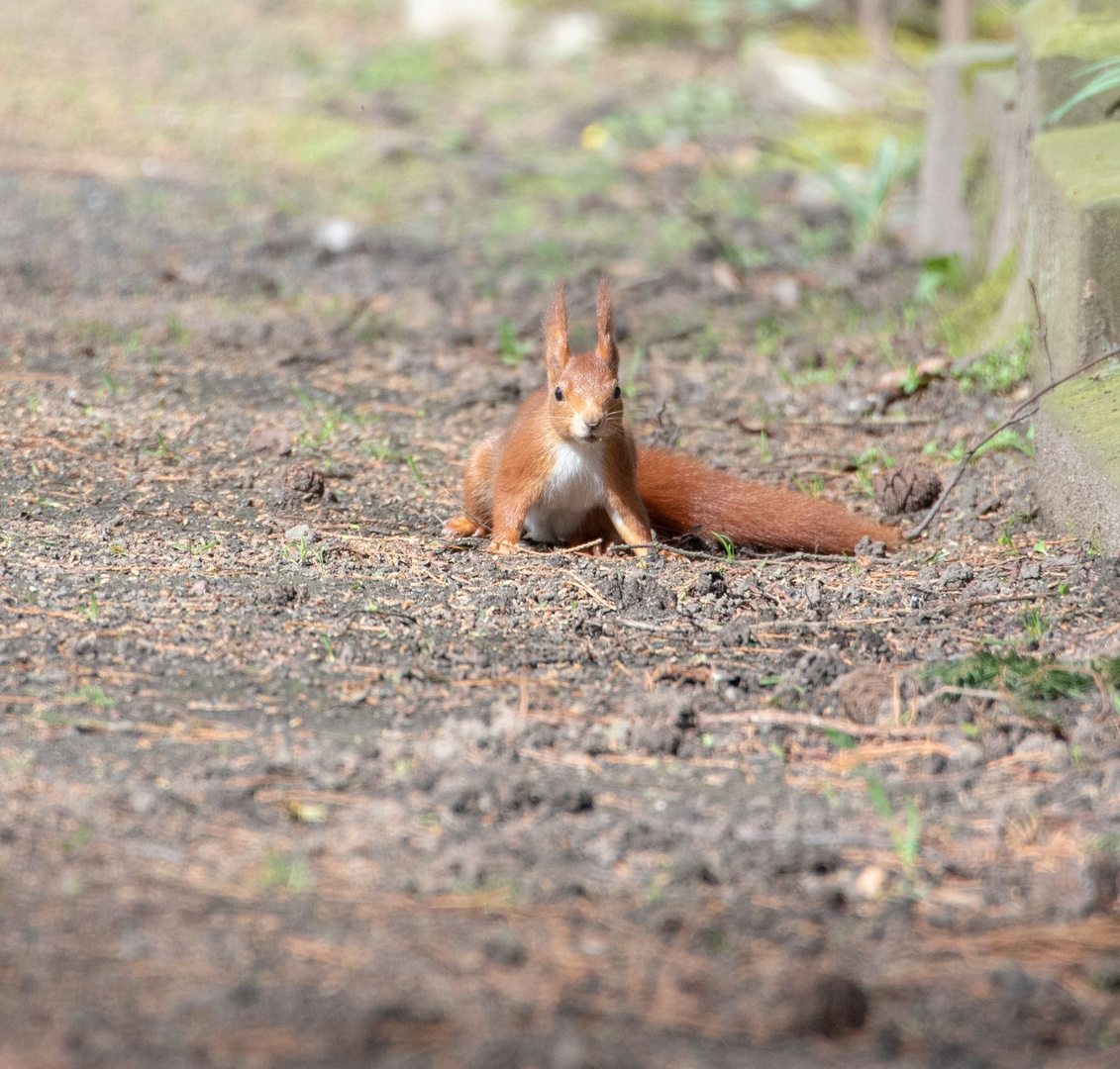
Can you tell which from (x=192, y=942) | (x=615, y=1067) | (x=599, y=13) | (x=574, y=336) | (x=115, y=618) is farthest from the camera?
(x=599, y=13)

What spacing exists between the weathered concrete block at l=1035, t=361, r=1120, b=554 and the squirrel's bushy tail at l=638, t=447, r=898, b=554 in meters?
0.41

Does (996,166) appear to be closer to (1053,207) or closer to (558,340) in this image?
(1053,207)

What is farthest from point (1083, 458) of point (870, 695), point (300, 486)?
point (300, 486)

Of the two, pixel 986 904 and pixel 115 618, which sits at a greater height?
pixel 115 618

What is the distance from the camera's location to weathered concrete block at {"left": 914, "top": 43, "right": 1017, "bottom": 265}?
19.2 ft

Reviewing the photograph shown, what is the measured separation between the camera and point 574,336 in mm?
5410

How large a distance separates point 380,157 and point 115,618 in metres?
5.83

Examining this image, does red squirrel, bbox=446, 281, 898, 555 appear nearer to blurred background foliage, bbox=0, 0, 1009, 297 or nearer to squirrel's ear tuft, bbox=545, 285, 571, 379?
squirrel's ear tuft, bbox=545, 285, 571, 379

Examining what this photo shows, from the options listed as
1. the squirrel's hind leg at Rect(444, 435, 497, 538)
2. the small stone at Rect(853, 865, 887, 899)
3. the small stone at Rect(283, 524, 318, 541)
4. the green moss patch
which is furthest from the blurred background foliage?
the small stone at Rect(853, 865, 887, 899)

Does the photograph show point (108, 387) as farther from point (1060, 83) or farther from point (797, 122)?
point (797, 122)

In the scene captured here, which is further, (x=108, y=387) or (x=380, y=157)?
(x=380, y=157)

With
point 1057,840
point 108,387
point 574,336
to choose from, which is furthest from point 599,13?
point 1057,840

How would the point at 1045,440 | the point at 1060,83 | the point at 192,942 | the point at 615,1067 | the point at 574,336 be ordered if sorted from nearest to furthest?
the point at 615,1067
the point at 192,942
the point at 1045,440
the point at 1060,83
the point at 574,336

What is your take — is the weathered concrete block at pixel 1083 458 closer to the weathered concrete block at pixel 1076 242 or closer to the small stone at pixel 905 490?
the weathered concrete block at pixel 1076 242
